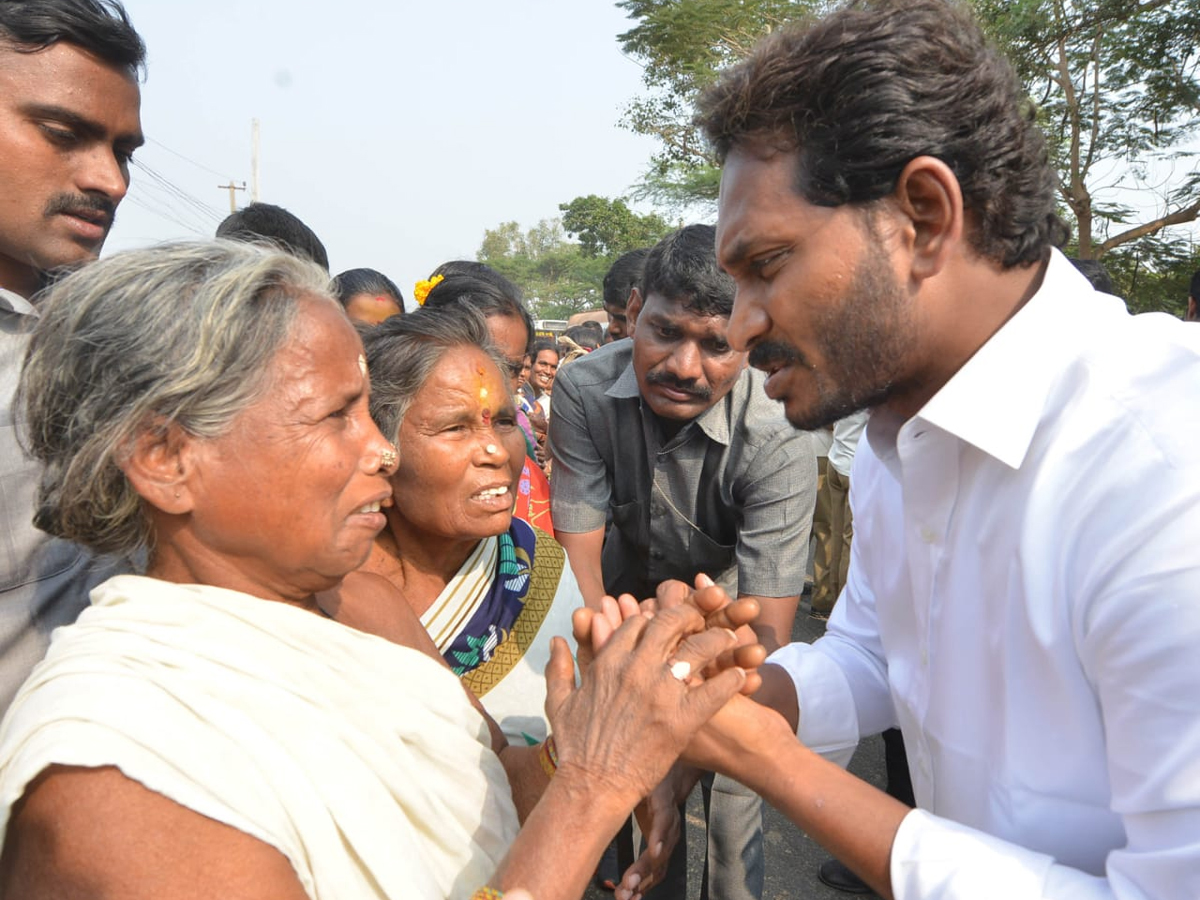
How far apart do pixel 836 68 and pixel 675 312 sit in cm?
139

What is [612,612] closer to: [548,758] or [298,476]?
[548,758]

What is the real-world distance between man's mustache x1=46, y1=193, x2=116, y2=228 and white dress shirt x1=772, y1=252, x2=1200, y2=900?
2183mm

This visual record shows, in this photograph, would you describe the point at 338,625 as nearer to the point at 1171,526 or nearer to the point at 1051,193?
the point at 1171,526

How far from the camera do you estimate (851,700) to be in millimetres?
2072

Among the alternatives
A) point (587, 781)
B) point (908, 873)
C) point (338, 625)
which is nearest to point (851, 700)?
point (908, 873)

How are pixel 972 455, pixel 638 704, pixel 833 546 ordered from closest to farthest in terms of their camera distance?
pixel 638 704
pixel 972 455
pixel 833 546

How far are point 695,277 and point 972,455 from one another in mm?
1514

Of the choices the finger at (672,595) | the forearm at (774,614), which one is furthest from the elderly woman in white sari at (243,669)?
the forearm at (774,614)

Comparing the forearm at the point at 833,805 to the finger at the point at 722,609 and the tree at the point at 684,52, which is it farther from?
the tree at the point at 684,52

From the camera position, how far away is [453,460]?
2441 millimetres

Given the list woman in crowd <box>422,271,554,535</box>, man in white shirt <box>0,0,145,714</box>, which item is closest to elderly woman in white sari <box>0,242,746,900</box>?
man in white shirt <box>0,0,145,714</box>

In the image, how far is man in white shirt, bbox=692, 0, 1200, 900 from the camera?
50.3 inches

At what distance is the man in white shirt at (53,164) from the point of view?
1951 millimetres

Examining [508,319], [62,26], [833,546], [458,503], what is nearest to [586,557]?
[458,503]
